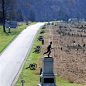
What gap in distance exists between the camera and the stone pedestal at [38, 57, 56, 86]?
17.6 meters

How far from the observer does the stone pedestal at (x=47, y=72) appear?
17.6 m

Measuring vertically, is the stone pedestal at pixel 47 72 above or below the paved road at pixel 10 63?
above

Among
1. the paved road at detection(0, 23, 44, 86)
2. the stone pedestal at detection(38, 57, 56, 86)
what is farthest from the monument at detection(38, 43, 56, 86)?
the paved road at detection(0, 23, 44, 86)

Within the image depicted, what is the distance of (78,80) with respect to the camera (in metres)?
22.3

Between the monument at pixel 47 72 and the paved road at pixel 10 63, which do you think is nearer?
the monument at pixel 47 72

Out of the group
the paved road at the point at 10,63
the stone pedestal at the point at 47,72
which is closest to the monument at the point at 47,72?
the stone pedestal at the point at 47,72

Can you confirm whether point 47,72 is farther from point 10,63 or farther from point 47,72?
point 10,63

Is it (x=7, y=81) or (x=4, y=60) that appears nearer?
(x=7, y=81)

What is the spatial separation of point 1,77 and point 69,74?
6245 mm

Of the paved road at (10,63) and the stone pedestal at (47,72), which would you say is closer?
the stone pedestal at (47,72)

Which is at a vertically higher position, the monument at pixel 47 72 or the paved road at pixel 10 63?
the monument at pixel 47 72

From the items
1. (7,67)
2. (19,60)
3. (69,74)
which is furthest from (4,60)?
(69,74)

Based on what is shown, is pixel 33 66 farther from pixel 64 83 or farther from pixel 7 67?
pixel 64 83

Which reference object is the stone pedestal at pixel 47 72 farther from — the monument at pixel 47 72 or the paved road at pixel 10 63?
the paved road at pixel 10 63
